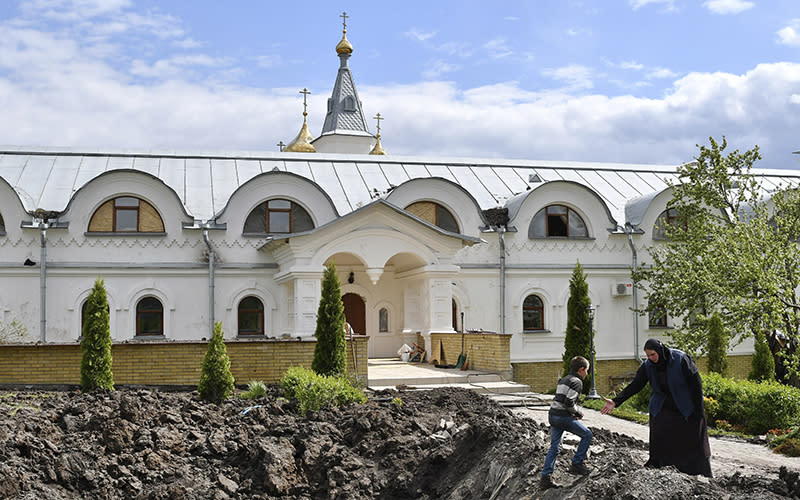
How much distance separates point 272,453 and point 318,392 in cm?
248

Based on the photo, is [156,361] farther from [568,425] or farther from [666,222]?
[666,222]

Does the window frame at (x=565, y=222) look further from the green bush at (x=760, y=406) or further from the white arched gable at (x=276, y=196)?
the green bush at (x=760, y=406)

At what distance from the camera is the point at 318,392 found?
12883 mm

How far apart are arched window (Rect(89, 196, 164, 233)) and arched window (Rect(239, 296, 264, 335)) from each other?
2889 millimetres

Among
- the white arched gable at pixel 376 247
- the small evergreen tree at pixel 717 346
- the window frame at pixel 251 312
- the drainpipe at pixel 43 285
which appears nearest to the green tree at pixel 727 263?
the small evergreen tree at pixel 717 346

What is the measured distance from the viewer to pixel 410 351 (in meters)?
21.4

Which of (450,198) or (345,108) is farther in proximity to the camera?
(345,108)

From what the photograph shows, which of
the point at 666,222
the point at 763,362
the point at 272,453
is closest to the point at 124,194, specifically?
the point at 272,453

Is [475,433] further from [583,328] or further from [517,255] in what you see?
[517,255]

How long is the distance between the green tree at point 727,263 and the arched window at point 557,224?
6.99 ft

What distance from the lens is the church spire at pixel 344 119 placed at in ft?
119

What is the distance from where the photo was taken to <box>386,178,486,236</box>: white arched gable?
885 inches

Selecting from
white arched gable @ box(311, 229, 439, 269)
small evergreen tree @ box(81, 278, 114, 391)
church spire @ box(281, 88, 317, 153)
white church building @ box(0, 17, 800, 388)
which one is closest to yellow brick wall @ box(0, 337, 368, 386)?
small evergreen tree @ box(81, 278, 114, 391)

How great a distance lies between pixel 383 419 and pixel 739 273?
29.5 ft
